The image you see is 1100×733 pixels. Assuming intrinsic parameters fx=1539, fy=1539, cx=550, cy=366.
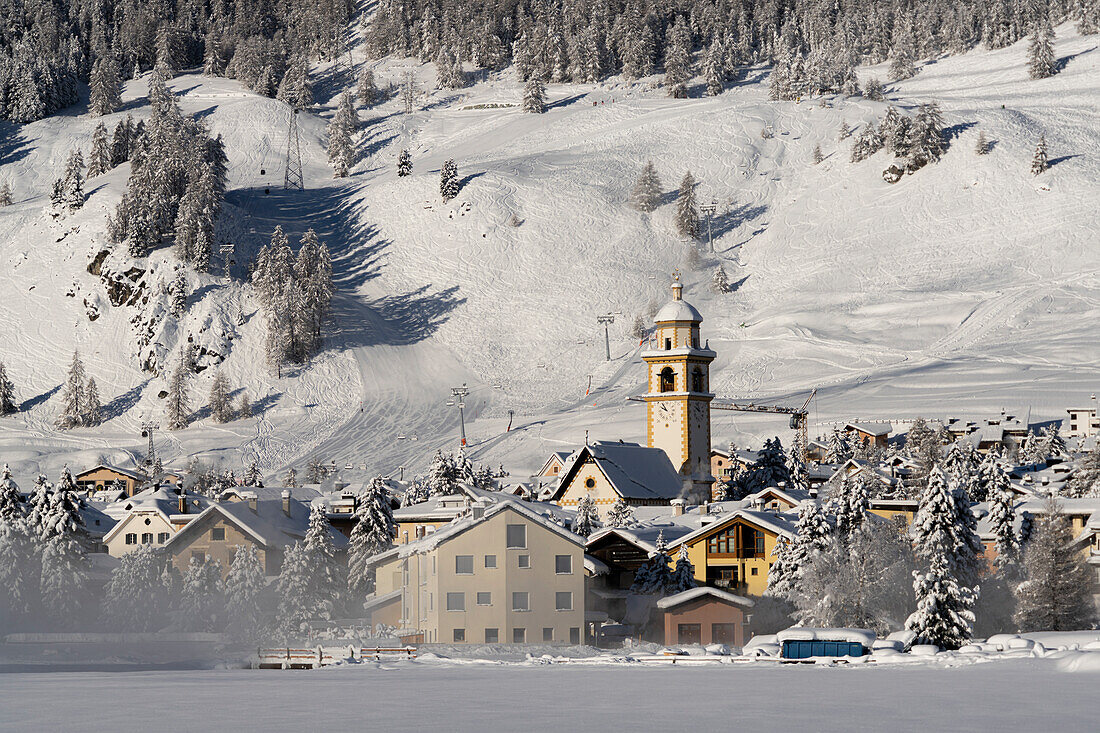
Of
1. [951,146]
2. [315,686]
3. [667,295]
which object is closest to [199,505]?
[315,686]

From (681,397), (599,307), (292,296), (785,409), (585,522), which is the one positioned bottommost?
(585,522)

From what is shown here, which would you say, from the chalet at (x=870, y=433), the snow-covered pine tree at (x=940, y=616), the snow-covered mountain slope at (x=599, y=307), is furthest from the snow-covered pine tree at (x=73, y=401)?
the snow-covered pine tree at (x=940, y=616)

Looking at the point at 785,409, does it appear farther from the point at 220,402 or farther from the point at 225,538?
the point at 225,538

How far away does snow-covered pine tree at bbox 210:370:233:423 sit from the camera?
13712 cm

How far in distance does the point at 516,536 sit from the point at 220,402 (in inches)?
3329

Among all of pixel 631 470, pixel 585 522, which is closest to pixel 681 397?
pixel 631 470

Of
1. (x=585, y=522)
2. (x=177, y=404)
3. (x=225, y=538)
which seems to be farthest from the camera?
(x=177, y=404)

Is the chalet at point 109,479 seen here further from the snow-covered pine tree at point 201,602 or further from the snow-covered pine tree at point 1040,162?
the snow-covered pine tree at point 1040,162

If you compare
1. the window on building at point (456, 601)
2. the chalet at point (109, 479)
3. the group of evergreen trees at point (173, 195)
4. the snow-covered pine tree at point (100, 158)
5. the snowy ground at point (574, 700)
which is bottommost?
the snowy ground at point (574, 700)

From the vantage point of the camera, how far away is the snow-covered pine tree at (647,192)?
634ft

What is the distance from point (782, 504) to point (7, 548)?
121ft

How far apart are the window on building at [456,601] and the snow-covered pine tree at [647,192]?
458ft

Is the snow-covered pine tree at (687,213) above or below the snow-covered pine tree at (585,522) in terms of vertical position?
above

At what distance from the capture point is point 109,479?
118 metres
